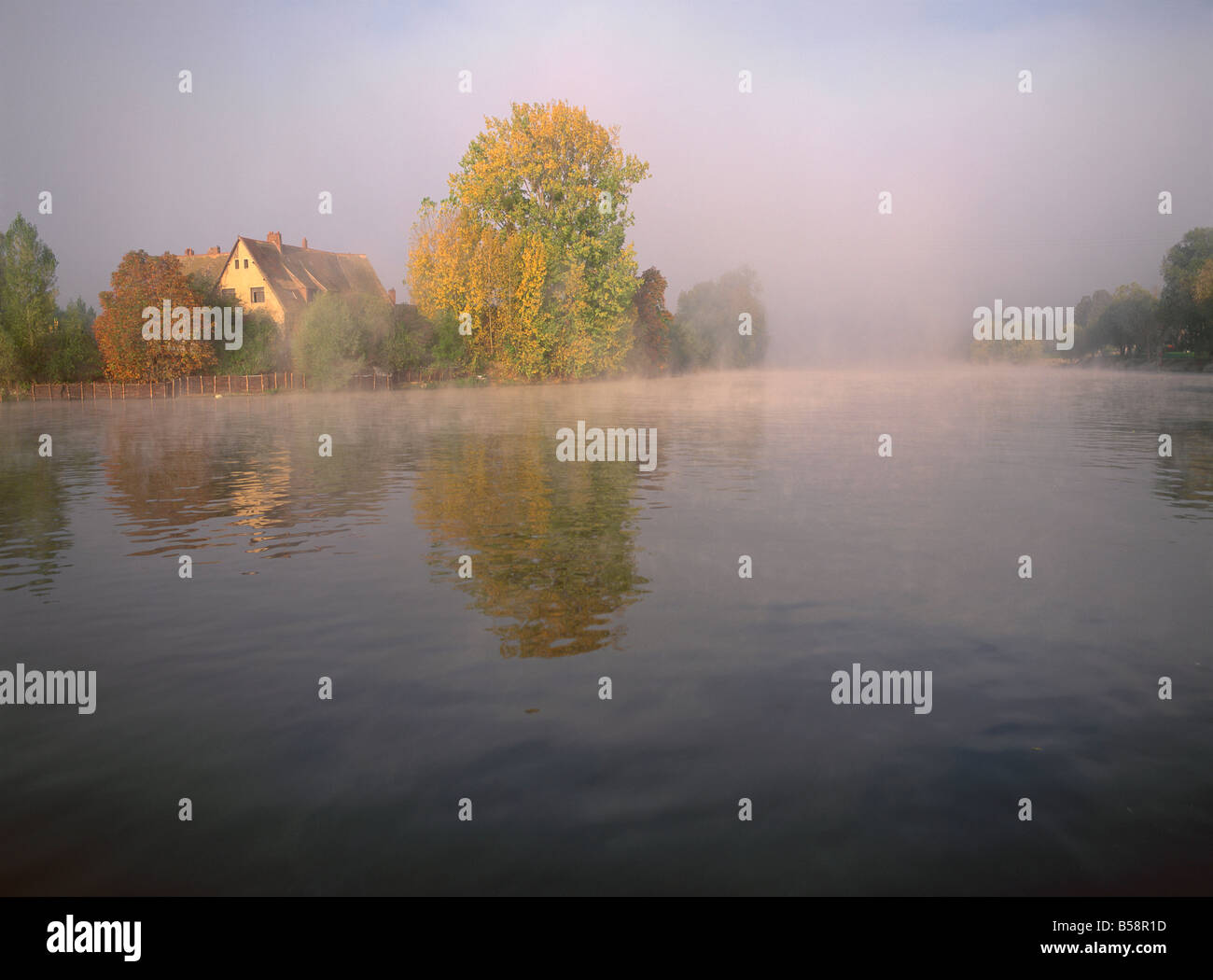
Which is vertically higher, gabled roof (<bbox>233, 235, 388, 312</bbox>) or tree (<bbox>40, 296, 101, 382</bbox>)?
gabled roof (<bbox>233, 235, 388, 312</bbox>)

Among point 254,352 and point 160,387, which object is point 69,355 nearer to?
point 160,387

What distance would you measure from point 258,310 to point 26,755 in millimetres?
81664

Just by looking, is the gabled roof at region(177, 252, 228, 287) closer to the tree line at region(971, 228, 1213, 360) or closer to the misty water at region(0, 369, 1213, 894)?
the misty water at region(0, 369, 1213, 894)

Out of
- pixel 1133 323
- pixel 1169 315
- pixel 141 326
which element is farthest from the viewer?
pixel 1133 323

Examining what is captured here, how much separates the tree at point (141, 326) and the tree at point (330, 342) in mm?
8814

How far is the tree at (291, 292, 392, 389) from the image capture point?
66312mm

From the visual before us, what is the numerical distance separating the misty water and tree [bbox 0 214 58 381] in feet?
205

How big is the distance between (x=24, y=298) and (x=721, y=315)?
92.4 m

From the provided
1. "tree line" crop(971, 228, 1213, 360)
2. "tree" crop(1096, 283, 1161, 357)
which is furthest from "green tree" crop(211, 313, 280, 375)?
"tree" crop(1096, 283, 1161, 357)

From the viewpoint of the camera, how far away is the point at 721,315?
459ft

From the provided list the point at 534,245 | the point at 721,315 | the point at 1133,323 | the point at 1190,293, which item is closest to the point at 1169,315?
the point at 1190,293
